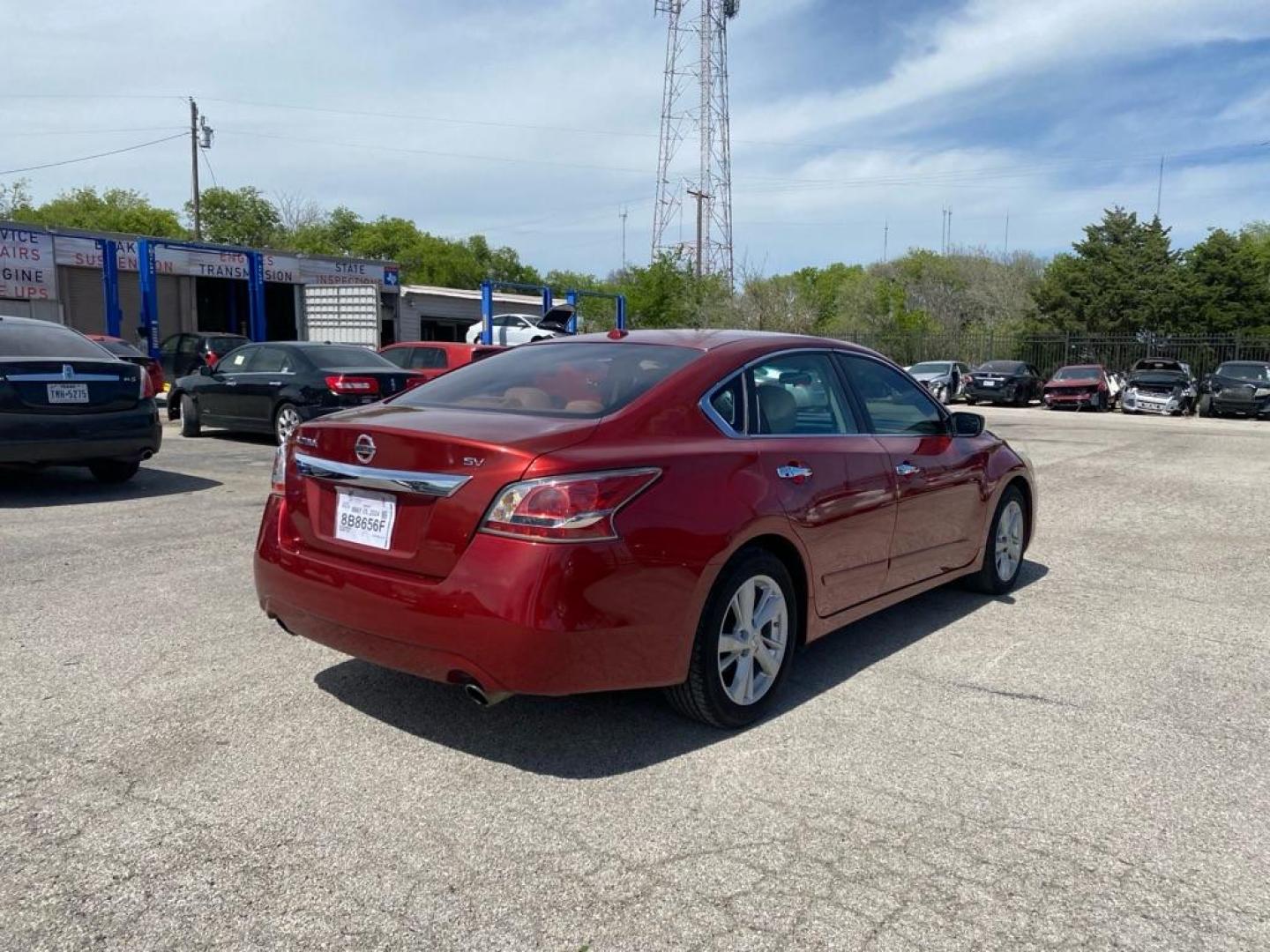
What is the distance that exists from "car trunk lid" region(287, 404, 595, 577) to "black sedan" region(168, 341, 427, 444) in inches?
317

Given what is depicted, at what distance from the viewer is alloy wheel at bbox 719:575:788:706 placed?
12.4 feet

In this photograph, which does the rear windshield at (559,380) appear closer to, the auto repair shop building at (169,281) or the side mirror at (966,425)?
the side mirror at (966,425)

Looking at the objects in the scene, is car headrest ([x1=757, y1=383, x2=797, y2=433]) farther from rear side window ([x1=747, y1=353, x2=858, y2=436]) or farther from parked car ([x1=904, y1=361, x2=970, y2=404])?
parked car ([x1=904, y1=361, x2=970, y2=404])

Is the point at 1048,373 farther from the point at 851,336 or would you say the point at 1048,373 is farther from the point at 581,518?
the point at 581,518

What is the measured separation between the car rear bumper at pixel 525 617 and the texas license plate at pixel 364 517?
0.10 m

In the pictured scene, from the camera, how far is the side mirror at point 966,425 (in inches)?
216

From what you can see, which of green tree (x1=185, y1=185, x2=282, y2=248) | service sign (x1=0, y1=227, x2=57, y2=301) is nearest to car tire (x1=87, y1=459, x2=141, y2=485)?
service sign (x1=0, y1=227, x2=57, y2=301)

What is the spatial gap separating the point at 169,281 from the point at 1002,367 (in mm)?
26581

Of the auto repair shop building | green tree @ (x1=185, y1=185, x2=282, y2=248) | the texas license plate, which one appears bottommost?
the texas license plate

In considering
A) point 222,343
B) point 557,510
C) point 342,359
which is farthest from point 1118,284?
point 557,510

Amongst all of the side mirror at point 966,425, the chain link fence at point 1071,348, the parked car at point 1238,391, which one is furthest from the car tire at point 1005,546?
the chain link fence at point 1071,348

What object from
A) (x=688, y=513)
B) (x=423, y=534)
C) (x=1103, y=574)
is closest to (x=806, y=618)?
(x=688, y=513)

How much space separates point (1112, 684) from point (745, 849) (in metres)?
2.36

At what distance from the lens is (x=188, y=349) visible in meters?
24.9
